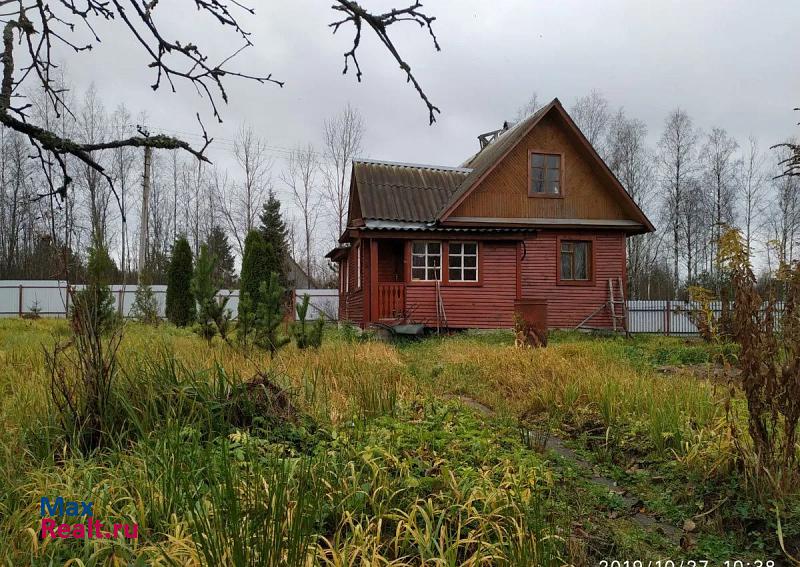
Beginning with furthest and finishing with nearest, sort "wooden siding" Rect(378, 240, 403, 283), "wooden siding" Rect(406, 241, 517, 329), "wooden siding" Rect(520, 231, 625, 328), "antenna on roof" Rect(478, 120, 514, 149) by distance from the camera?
"antenna on roof" Rect(478, 120, 514, 149), "wooden siding" Rect(378, 240, 403, 283), "wooden siding" Rect(520, 231, 625, 328), "wooden siding" Rect(406, 241, 517, 329)

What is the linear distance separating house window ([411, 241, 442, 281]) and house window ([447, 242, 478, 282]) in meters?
0.41

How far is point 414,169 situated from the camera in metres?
16.5

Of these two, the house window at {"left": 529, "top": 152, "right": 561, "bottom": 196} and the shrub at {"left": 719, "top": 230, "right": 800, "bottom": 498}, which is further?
the house window at {"left": 529, "top": 152, "right": 561, "bottom": 196}

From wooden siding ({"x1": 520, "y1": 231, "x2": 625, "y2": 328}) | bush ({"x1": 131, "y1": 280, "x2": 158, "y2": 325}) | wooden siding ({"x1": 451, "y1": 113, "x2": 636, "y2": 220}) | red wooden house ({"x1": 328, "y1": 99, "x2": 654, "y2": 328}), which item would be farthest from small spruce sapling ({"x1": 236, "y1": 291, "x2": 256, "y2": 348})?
wooden siding ({"x1": 520, "y1": 231, "x2": 625, "y2": 328})

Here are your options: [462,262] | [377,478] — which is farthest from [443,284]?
[377,478]

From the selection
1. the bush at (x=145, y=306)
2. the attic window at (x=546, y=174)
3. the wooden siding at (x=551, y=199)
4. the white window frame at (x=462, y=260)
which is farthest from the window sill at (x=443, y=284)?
the bush at (x=145, y=306)

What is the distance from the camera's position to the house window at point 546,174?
591 inches

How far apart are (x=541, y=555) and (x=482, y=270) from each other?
1250cm

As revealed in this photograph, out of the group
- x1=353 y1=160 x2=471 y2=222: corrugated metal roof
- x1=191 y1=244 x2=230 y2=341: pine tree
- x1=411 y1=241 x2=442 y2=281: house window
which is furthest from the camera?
x1=353 y1=160 x2=471 y2=222: corrugated metal roof

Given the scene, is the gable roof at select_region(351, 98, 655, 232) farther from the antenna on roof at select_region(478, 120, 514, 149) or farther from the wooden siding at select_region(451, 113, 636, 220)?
the antenna on roof at select_region(478, 120, 514, 149)

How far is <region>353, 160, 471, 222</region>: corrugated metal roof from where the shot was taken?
14.1 metres

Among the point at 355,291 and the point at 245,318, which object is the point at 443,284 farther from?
the point at 245,318

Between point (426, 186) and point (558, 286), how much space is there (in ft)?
17.2

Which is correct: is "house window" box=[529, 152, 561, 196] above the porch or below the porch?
above
